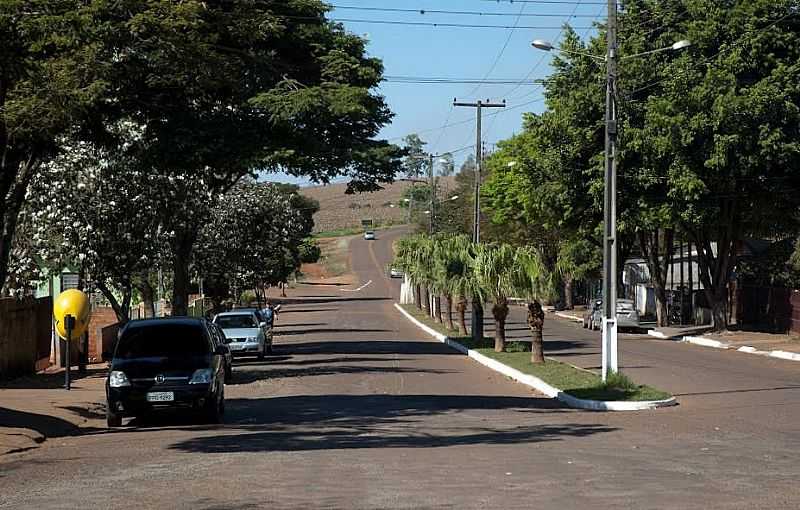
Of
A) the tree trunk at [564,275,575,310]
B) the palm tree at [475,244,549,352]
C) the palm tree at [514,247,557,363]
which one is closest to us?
the palm tree at [514,247,557,363]

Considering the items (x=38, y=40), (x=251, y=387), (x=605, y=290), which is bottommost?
(x=251, y=387)

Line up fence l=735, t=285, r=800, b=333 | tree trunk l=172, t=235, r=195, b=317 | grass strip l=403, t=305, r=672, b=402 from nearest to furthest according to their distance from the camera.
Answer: grass strip l=403, t=305, r=672, b=402, tree trunk l=172, t=235, r=195, b=317, fence l=735, t=285, r=800, b=333

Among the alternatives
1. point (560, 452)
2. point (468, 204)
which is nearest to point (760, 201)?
point (560, 452)

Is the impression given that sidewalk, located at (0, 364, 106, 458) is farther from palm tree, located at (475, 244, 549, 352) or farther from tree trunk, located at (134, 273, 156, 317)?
palm tree, located at (475, 244, 549, 352)

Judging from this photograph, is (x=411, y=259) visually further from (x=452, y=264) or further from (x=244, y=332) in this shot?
(x=244, y=332)

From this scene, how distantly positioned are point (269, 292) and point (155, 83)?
9547 cm

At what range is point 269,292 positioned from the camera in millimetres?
116875

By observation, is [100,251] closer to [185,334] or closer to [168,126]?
[168,126]

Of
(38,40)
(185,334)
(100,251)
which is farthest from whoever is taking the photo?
(100,251)

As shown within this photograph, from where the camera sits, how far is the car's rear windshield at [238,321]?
39000mm

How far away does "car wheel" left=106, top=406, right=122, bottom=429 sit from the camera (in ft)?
64.1

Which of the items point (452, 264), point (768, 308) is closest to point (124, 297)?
point (452, 264)

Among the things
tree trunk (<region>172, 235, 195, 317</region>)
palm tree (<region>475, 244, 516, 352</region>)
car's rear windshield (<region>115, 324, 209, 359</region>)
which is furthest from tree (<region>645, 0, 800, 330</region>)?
car's rear windshield (<region>115, 324, 209, 359</region>)

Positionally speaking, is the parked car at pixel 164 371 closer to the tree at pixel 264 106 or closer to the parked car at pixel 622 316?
the tree at pixel 264 106
